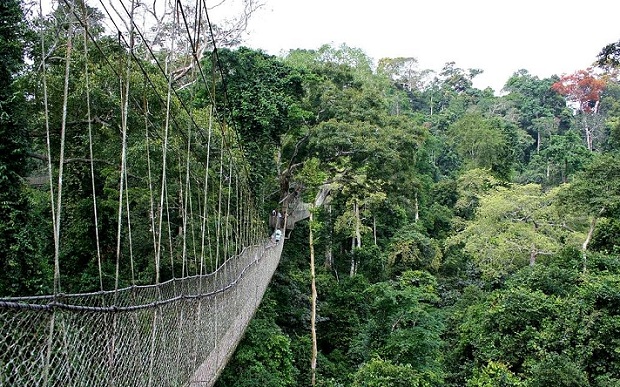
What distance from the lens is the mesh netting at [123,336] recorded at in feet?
4.04

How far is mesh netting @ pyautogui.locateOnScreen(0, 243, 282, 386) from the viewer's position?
1.23m

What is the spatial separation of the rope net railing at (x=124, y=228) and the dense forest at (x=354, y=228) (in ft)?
0.19

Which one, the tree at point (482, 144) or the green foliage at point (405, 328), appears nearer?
the green foliage at point (405, 328)

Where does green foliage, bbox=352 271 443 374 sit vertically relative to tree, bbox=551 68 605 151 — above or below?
below

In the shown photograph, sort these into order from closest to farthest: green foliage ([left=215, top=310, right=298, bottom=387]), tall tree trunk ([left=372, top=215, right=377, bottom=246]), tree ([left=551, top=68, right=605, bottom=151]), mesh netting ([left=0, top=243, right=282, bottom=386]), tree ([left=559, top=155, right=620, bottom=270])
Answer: mesh netting ([left=0, top=243, right=282, bottom=386]) < green foliage ([left=215, top=310, right=298, bottom=387]) < tree ([left=559, top=155, right=620, bottom=270]) < tall tree trunk ([left=372, top=215, right=377, bottom=246]) < tree ([left=551, top=68, right=605, bottom=151])

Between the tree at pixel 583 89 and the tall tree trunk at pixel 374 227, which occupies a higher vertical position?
the tree at pixel 583 89

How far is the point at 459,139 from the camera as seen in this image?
17.1 m

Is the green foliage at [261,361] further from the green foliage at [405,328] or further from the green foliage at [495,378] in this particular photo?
A: the green foliage at [495,378]

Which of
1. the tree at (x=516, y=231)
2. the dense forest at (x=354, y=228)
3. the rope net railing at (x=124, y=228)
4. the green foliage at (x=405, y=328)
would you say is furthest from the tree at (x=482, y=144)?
the rope net railing at (x=124, y=228)

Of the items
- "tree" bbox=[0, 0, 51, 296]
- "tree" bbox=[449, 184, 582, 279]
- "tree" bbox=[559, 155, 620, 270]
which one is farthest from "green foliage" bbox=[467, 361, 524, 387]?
"tree" bbox=[0, 0, 51, 296]

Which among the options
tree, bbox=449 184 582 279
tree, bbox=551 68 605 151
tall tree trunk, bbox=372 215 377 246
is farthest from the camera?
tree, bbox=551 68 605 151

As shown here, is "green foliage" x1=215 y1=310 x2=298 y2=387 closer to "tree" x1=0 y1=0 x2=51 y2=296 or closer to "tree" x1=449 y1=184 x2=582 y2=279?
"tree" x1=0 y1=0 x2=51 y2=296

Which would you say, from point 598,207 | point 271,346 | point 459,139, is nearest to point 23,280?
→ point 271,346

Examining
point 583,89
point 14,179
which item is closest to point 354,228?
point 14,179
